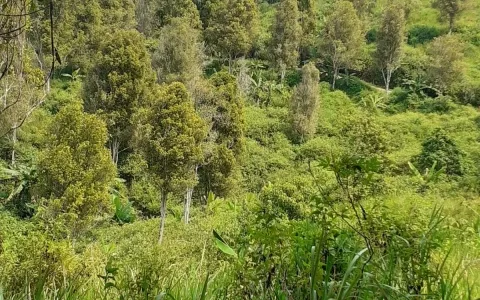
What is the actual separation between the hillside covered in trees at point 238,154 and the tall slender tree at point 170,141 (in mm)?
47

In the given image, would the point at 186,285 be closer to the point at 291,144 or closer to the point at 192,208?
the point at 192,208

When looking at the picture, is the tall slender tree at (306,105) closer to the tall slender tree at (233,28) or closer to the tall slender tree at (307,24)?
the tall slender tree at (233,28)

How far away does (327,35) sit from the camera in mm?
29047

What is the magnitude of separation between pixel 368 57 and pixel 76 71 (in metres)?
19.1

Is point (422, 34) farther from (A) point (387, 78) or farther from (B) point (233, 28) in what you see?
(B) point (233, 28)

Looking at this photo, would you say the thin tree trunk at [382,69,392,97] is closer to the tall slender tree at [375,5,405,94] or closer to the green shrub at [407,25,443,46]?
the tall slender tree at [375,5,405,94]

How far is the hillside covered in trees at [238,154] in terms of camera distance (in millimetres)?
1985

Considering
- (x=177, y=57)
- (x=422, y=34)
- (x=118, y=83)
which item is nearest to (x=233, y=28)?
(x=177, y=57)

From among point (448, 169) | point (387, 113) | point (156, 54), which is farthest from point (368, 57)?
point (156, 54)

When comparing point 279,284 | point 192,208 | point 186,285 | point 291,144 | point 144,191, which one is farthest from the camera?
point 291,144

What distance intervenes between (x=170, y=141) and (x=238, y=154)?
16.0 ft

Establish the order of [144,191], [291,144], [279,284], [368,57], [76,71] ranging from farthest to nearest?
[368,57] → [76,71] → [291,144] → [144,191] → [279,284]

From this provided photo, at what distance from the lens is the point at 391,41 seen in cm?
2756

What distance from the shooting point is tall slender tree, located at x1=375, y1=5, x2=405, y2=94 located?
27.4 meters
